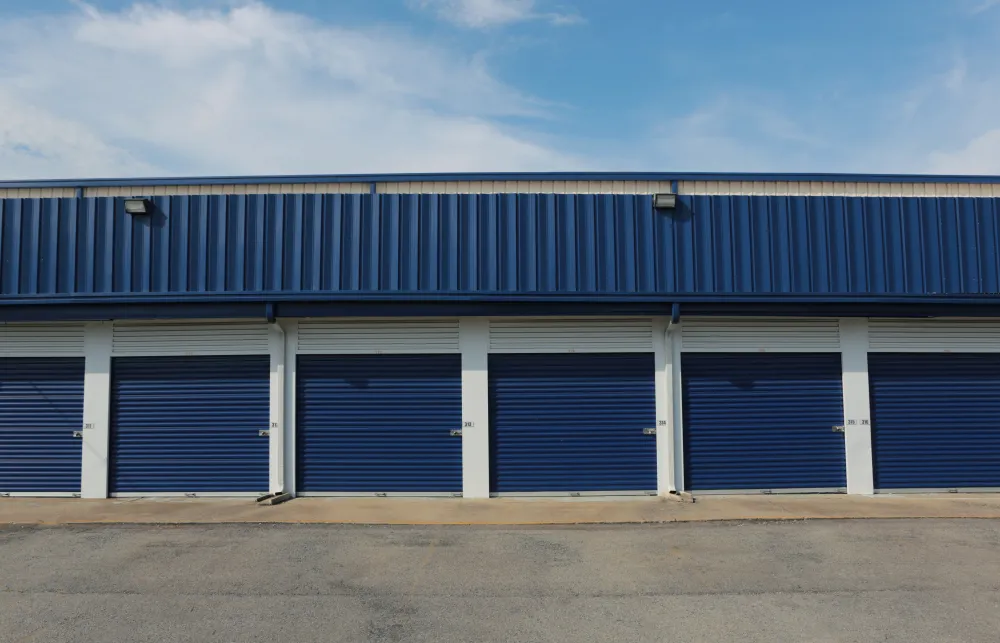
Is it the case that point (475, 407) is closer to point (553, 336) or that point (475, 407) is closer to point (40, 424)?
point (553, 336)

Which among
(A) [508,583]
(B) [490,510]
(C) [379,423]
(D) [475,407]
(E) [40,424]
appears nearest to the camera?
(A) [508,583]

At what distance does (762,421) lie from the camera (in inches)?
536

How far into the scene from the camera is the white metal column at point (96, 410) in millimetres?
13664

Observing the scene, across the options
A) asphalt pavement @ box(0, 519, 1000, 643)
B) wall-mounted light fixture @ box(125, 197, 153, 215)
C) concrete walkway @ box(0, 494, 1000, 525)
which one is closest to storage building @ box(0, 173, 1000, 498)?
wall-mounted light fixture @ box(125, 197, 153, 215)

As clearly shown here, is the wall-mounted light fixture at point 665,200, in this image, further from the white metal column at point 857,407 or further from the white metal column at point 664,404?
the white metal column at point 857,407

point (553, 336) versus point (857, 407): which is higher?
point (553, 336)

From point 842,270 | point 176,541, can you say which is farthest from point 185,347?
point 842,270

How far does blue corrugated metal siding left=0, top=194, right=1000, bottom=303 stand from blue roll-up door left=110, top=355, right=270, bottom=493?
1.53m

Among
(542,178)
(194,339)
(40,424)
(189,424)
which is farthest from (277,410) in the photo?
(542,178)

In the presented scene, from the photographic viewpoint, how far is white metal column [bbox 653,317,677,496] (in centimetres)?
1341

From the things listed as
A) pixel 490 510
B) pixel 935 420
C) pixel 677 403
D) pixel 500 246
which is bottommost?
pixel 490 510

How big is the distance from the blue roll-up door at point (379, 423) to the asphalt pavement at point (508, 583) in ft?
9.36

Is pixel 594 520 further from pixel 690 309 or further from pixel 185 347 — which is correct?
pixel 185 347

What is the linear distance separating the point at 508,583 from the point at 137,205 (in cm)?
990
